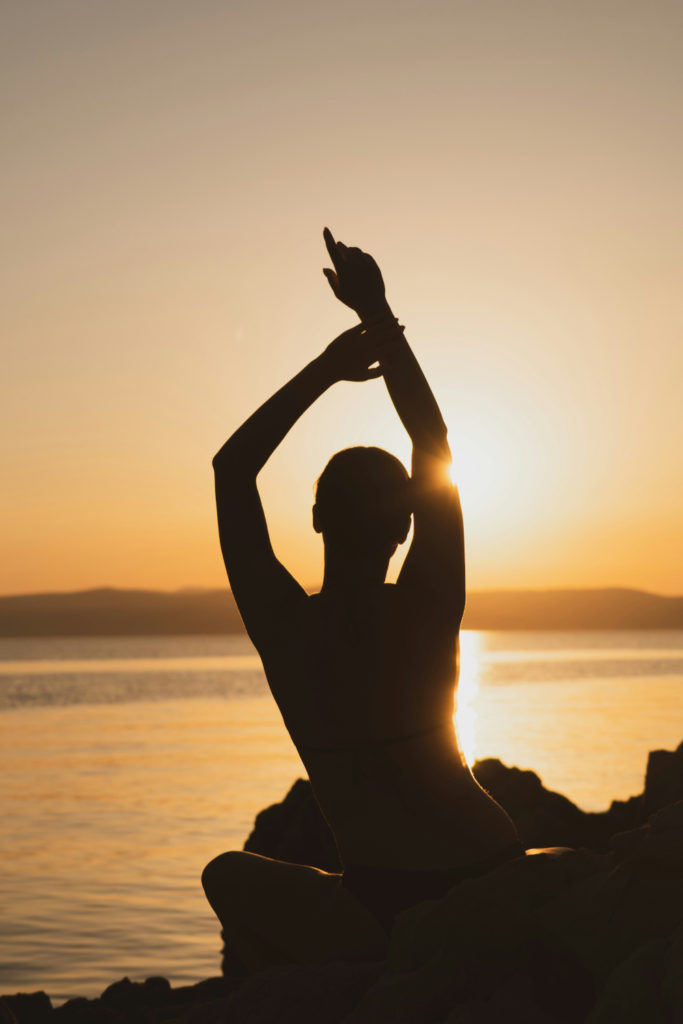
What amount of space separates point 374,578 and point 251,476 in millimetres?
438

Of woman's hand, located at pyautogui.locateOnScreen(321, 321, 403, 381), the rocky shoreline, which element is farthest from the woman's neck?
the rocky shoreline

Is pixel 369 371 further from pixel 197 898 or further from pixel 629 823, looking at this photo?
pixel 197 898

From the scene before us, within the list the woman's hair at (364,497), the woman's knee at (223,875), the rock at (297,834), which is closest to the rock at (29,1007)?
the rock at (297,834)

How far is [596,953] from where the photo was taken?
2727 millimetres

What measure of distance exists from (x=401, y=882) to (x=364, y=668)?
22.0 inches

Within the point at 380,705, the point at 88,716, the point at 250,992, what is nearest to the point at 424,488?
the point at 380,705

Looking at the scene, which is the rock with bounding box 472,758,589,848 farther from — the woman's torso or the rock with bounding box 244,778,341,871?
the woman's torso

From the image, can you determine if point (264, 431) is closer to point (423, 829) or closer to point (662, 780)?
point (423, 829)

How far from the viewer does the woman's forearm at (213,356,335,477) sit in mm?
3133

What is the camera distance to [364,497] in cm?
312

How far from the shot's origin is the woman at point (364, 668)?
3.06 m

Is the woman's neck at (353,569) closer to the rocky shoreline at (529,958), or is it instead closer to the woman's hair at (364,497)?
the woman's hair at (364,497)

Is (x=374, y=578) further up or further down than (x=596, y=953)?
further up

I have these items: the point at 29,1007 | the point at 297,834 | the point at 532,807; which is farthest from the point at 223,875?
the point at 532,807
